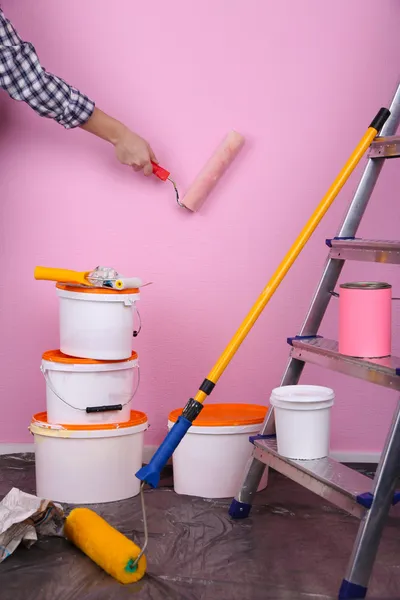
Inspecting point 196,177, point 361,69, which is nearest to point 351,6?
point 361,69

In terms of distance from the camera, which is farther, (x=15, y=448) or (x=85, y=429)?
(x=15, y=448)

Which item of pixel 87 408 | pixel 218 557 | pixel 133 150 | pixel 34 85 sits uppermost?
pixel 34 85

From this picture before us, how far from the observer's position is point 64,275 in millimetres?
2484

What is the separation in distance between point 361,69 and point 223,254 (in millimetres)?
849

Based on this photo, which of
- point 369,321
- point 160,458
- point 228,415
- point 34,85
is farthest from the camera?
point 228,415

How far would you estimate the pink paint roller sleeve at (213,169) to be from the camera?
2.87m

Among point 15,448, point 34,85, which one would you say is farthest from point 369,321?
point 15,448

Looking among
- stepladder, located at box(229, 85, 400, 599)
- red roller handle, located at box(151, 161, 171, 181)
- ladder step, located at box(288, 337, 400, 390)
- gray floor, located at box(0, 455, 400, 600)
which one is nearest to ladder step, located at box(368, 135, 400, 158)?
stepladder, located at box(229, 85, 400, 599)

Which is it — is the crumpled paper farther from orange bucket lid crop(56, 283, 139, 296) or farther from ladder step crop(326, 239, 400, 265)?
ladder step crop(326, 239, 400, 265)

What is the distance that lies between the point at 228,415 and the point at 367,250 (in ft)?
2.87

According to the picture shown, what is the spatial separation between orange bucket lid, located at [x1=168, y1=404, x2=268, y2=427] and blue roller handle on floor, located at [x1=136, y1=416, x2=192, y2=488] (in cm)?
60

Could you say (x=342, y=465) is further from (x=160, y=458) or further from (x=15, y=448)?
(x=15, y=448)

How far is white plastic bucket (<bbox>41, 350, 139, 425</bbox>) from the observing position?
2.53 m

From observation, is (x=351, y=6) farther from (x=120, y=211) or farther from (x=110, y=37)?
(x=120, y=211)
